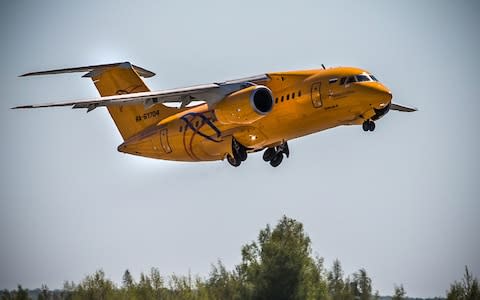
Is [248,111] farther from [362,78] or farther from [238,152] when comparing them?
[362,78]

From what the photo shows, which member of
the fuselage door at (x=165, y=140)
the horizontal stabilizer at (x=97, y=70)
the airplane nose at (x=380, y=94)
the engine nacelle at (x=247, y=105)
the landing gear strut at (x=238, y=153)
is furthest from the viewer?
the horizontal stabilizer at (x=97, y=70)

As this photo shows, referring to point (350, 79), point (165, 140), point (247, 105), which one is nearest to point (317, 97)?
point (350, 79)

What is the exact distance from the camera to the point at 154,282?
35375 millimetres

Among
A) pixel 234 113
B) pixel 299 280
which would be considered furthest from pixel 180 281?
pixel 234 113

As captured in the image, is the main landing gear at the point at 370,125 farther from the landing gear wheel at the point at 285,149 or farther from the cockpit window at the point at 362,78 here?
the landing gear wheel at the point at 285,149

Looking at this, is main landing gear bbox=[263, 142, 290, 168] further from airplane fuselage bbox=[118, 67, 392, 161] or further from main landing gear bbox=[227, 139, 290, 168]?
airplane fuselage bbox=[118, 67, 392, 161]

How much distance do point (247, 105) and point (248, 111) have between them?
134mm

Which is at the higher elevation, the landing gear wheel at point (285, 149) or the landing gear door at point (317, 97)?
the landing gear door at point (317, 97)

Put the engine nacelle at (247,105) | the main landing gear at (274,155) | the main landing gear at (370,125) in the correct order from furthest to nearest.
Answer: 1. the main landing gear at (274,155)
2. the main landing gear at (370,125)
3. the engine nacelle at (247,105)

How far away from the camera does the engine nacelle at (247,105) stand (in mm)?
27422

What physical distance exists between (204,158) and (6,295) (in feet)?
33.4

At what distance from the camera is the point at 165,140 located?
30125mm

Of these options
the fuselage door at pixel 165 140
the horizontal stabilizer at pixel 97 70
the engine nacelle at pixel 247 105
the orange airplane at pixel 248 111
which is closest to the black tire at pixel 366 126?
the orange airplane at pixel 248 111

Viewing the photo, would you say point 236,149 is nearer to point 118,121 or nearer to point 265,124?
point 265,124
